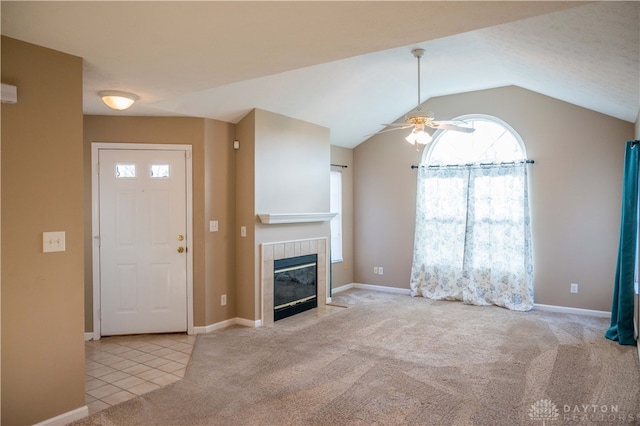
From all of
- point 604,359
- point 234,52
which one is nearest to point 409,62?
point 234,52

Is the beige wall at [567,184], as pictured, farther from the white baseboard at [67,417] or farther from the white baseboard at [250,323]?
the white baseboard at [67,417]

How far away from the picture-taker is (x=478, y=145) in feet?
19.8

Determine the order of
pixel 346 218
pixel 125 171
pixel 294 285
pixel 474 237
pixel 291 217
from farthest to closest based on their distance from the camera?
1. pixel 346 218
2. pixel 474 237
3. pixel 294 285
4. pixel 291 217
5. pixel 125 171

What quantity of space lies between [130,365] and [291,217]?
239cm

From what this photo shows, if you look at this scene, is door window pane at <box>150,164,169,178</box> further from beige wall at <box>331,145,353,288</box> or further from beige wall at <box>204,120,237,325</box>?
beige wall at <box>331,145,353,288</box>

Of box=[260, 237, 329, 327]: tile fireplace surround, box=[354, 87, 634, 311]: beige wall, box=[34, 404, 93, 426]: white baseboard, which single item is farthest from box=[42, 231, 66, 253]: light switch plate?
box=[354, 87, 634, 311]: beige wall

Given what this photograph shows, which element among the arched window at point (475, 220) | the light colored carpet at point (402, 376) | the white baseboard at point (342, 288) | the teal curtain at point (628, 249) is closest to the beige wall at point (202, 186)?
the light colored carpet at point (402, 376)

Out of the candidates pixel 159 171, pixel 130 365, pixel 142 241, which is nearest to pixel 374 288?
pixel 142 241

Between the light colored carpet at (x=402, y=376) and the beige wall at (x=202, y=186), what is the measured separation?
0.57m

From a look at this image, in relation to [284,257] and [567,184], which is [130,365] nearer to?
[284,257]

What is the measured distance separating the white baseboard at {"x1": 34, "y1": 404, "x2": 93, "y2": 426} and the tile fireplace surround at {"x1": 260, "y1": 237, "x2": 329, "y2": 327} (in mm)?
2303

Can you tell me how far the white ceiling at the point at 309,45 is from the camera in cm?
202

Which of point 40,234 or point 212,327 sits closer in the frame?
Answer: point 40,234

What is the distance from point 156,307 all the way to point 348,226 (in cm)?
351
